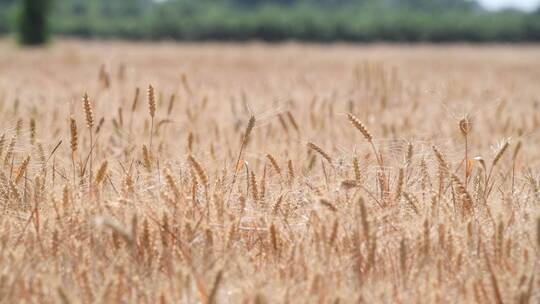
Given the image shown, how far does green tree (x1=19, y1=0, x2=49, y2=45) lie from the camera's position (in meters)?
22.3

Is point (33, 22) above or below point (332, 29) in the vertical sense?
above

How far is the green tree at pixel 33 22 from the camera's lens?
73.2 feet

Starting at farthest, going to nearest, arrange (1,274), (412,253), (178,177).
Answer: (178,177)
(412,253)
(1,274)

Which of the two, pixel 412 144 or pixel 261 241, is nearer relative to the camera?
pixel 261 241

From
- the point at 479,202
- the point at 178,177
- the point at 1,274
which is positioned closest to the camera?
the point at 1,274

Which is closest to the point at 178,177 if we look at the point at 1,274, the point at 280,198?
the point at 280,198

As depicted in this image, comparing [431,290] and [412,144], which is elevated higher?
→ [412,144]

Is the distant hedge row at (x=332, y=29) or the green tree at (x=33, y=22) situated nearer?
the green tree at (x=33, y=22)

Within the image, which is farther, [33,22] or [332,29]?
[332,29]

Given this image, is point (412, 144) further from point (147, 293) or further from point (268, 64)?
point (268, 64)

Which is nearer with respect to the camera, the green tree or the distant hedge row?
the green tree

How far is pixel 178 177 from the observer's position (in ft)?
8.83

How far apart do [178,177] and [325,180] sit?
A: 0.49m

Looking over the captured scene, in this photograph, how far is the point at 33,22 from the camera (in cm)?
2252
